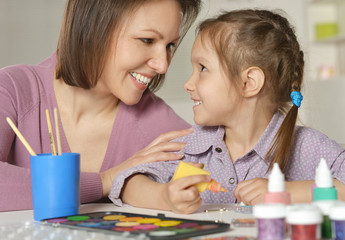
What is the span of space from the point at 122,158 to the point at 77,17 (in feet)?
1.52

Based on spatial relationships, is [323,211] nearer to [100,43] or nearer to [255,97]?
[255,97]

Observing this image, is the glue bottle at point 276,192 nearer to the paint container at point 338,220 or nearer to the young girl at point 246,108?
the paint container at point 338,220

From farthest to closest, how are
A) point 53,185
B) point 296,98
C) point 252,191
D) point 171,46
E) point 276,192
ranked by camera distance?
1. point 171,46
2. point 296,98
3. point 252,191
4. point 53,185
5. point 276,192

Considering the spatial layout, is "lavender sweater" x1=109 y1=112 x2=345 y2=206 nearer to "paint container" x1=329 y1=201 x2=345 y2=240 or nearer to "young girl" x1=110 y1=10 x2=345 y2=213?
"young girl" x1=110 y1=10 x2=345 y2=213

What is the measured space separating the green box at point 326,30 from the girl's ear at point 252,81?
11.3ft

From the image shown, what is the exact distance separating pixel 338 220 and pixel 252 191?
450mm

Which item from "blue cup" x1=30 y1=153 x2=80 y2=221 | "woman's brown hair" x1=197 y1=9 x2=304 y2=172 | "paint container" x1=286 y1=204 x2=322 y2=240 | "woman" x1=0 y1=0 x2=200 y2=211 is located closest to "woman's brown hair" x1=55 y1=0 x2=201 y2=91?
"woman" x1=0 y1=0 x2=200 y2=211

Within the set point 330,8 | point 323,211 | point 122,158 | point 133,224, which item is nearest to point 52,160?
point 133,224

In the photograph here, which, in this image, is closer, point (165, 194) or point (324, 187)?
point (324, 187)

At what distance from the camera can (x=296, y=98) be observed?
4.68 ft

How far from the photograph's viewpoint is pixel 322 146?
1.41 meters

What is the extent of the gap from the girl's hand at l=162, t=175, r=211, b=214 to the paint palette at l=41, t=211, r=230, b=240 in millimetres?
109

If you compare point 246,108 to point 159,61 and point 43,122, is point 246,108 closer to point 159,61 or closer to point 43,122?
point 159,61

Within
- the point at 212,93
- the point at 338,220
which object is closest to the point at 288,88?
the point at 212,93
